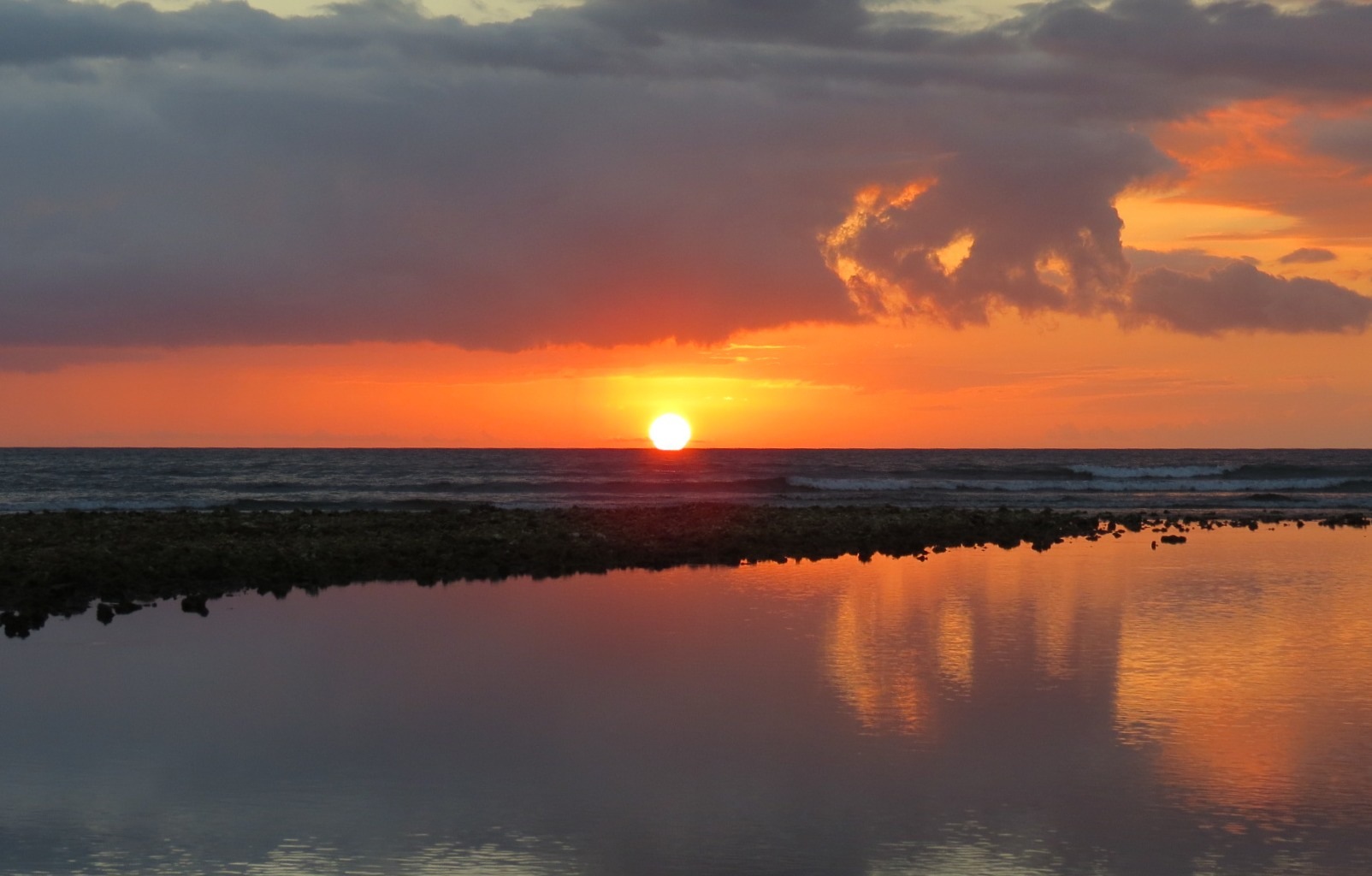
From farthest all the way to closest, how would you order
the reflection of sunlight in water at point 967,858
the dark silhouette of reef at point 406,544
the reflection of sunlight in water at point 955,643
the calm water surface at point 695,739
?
the dark silhouette of reef at point 406,544
the reflection of sunlight in water at point 955,643
the calm water surface at point 695,739
the reflection of sunlight in water at point 967,858

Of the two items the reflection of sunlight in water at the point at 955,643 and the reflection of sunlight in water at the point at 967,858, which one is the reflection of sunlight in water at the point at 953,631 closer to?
the reflection of sunlight in water at the point at 955,643

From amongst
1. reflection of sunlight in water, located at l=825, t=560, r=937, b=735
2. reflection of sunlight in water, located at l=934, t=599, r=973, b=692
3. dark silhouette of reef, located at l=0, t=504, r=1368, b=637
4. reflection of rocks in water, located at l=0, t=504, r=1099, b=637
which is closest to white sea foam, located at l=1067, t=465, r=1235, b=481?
dark silhouette of reef, located at l=0, t=504, r=1368, b=637

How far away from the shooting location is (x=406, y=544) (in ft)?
80.6

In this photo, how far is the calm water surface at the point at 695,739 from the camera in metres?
8.05

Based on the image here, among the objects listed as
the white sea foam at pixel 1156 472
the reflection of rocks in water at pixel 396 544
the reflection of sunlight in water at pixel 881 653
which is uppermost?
the white sea foam at pixel 1156 472

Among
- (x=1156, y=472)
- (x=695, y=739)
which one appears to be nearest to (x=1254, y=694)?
(x=695, y=739)

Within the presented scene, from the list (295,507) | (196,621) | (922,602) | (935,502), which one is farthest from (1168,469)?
(196,621)

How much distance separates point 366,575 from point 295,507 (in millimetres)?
34577

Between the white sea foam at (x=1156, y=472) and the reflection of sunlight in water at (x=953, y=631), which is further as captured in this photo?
the white sea foam at (x=1156, y=472)

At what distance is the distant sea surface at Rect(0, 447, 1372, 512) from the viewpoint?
5994 centimetres

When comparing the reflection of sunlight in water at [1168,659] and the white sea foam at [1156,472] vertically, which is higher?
the white sea foam at [1156,472]

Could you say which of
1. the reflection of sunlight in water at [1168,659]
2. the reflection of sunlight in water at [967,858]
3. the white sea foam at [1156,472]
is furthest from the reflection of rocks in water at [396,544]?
the white sea foam at [1156,472]

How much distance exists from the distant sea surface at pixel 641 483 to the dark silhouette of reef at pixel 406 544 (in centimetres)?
2260

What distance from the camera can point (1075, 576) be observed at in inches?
876
